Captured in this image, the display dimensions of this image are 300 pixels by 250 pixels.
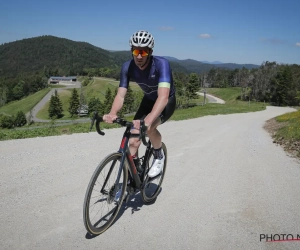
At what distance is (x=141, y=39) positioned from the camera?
13.2 feet

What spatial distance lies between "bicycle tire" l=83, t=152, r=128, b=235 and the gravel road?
0.60 feet

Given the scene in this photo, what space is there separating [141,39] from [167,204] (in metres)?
3.12

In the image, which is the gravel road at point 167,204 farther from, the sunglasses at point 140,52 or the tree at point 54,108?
the tree at point 54,108

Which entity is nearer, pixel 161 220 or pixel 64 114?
pixel 161 220

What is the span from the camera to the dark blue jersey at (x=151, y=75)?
13.8ft

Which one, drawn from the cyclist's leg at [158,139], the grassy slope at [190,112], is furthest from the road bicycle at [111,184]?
the grassy slope at [190,112]

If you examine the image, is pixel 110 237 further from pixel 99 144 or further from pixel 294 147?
pixel 294 147

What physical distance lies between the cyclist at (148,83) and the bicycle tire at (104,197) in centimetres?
51

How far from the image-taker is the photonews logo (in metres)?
3.85

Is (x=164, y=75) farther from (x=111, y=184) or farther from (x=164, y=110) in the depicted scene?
(x=111, y=184)

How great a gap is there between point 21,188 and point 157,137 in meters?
2.99

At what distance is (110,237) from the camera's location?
12.4 feet

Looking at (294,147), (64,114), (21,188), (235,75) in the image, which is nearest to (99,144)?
(21,188)

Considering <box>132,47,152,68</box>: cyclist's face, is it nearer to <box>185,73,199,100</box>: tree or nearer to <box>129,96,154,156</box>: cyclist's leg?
<box>129,96,154,156</box>: cyclist's leg
